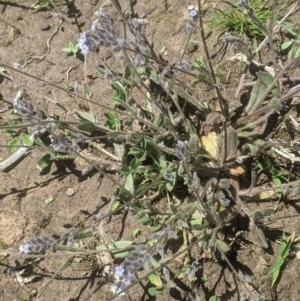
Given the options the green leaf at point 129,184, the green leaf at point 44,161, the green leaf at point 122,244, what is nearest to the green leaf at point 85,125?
the green leaf at point 129,184

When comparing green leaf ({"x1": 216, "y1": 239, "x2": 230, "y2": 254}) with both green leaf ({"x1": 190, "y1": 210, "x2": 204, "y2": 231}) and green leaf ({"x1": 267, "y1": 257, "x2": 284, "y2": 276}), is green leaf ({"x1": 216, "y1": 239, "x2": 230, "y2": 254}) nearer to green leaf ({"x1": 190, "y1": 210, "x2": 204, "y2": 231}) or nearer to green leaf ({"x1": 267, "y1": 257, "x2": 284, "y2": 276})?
green leaf ({"x1": 190, "y1": 210, "x2": 204, "y2": 231})

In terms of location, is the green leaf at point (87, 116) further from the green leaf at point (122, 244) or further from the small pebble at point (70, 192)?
the green leaf at point (122, 244)

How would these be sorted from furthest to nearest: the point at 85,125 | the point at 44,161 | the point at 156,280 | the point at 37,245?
the point at 44,161 → the point at 156,280 → the point at 85,125 → the point at 37,245

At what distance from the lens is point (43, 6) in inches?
144

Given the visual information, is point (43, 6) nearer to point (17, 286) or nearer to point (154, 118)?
point (154, 118)

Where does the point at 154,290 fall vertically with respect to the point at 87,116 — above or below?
below

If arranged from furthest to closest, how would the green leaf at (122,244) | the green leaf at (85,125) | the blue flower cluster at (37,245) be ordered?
the green leaf at (122,244), the green leaf at (85,125), the blue flower cluster at (37,245)

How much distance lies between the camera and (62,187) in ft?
10.8

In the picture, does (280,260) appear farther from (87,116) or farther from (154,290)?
(87,116)

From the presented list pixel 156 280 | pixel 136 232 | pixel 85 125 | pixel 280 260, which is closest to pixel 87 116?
pixel 85 125

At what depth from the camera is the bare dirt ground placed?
3.02m

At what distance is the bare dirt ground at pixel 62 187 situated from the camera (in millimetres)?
3018

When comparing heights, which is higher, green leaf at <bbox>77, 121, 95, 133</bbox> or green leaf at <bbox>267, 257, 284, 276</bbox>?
green leaf at <bbox>77, 121, 95, 133</bbox>

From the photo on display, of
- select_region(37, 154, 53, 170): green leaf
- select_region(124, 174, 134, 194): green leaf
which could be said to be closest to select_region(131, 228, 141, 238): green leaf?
select_region(124, 174, 134, 194): green leaf
